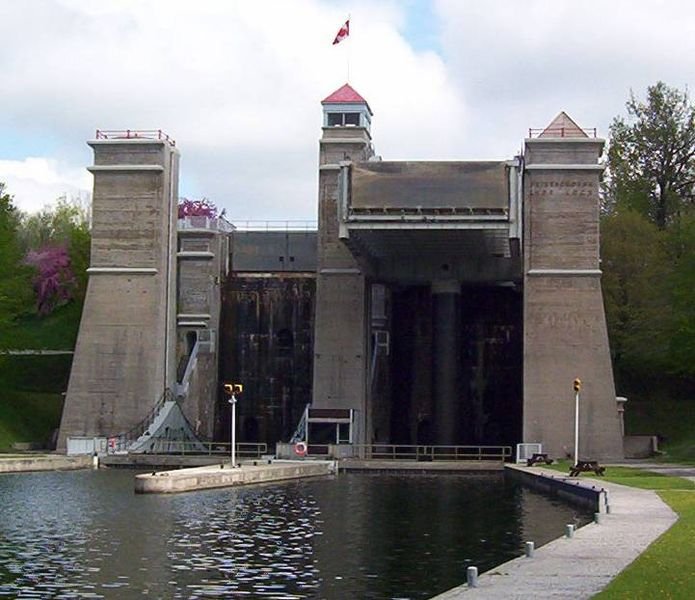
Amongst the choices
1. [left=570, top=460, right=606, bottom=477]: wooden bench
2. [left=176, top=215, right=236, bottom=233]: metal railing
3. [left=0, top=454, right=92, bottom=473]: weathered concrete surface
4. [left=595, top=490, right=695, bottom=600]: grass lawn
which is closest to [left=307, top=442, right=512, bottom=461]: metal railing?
[left=0, top=454, right=92, bottom=473]: weathered concrete surface

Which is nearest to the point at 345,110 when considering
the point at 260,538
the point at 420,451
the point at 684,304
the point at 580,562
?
the point at 420,451

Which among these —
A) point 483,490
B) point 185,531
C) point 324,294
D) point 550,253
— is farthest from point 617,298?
point 185,531

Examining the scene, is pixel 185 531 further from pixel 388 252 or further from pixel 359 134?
pixel 359 134

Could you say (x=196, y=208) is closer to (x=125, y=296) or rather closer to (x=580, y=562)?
(x=125, y=296)

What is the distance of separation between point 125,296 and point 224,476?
2098 cm

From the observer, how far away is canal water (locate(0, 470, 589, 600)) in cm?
2098

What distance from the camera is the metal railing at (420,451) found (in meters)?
58.2

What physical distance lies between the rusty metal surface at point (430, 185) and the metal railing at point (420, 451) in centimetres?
1076

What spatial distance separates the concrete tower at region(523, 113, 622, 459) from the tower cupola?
408 inches

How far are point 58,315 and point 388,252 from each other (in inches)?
1525

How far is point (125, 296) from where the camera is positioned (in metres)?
61.9

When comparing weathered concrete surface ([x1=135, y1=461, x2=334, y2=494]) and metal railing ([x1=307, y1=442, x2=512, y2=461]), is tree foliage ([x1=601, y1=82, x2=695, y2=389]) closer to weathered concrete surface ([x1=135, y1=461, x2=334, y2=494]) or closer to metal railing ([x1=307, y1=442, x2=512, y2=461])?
metal railing ([x1=307, y1=442, x2=512, y2=461])

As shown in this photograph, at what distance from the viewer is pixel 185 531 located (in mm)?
28406

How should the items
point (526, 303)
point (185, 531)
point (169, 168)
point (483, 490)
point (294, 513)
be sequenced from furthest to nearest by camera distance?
point (169, 168)
point (526, 303)
point (483, 490)
point (294, 513)
point (185, 531)
